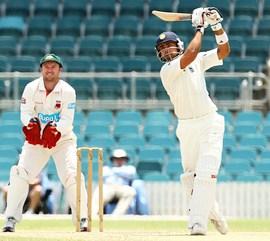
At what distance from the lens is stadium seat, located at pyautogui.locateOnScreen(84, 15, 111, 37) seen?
23.8m

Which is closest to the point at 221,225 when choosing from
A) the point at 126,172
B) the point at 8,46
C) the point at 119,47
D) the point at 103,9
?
the point at 126,172

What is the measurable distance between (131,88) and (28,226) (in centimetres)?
723

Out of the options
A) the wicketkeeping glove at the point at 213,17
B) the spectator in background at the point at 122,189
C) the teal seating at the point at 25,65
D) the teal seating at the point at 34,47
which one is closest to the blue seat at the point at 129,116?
the teal seating at the point at 25,65

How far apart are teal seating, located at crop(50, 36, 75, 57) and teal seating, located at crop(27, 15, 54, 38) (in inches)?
36.8

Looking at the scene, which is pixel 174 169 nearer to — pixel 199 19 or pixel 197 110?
pixel 197 110

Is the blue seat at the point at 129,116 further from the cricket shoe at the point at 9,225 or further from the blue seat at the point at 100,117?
the cricket shoe at the point at 9,225

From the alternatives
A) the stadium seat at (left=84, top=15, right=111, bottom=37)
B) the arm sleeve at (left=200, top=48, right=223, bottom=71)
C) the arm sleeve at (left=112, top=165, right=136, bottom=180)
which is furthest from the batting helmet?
the stadium seat at (left=84, top=15, right=111, bottom=37)

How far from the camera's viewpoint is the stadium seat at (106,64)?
2195 centimetres

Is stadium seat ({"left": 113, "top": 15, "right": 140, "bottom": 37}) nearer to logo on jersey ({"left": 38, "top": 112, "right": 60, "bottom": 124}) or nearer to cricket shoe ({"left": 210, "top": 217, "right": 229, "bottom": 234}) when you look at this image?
logo on jersey ({"left": 38, "top": 112, "right": 60, "bottom": 124})

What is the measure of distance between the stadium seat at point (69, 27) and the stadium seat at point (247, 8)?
3299 millimetres

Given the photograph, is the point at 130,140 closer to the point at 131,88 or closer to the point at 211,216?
the point at 131,88

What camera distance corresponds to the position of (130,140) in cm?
2033

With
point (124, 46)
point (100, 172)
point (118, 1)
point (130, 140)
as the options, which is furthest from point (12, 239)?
point (118, 1)

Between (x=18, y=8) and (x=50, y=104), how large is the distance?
13.1 meters
